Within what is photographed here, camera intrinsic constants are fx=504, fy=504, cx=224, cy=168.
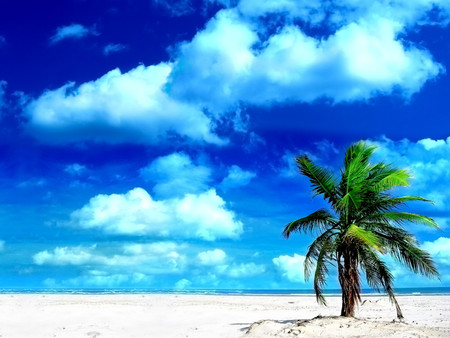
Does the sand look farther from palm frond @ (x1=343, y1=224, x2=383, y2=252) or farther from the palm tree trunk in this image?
palm frond @ (x1=343, y1=224, x2=383, y2=252)

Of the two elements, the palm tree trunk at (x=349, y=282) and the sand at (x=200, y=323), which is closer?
the sand at (x=200, y=323)

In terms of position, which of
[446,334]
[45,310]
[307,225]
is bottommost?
[446,334]

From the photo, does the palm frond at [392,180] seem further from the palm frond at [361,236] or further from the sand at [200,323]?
the sand at [200,323]

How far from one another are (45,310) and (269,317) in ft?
37.9

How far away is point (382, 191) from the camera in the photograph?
19.0 metres

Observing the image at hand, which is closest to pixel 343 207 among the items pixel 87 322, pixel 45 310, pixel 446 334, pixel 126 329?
pixel 446 334

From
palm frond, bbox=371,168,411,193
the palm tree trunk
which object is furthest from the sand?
palm frond, bbox=371,168,411,193

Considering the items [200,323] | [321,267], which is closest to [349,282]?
[321,267]

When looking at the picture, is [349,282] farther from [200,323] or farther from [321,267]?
[200,323]

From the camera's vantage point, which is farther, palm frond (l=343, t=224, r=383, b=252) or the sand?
the sand

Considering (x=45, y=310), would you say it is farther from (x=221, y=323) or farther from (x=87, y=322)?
(x=221, y=323)

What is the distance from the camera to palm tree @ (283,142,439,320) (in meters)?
18.2

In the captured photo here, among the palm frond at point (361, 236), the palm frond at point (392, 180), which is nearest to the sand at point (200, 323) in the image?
the palm frond at point (361, 236)

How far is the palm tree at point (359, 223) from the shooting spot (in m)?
18.2
